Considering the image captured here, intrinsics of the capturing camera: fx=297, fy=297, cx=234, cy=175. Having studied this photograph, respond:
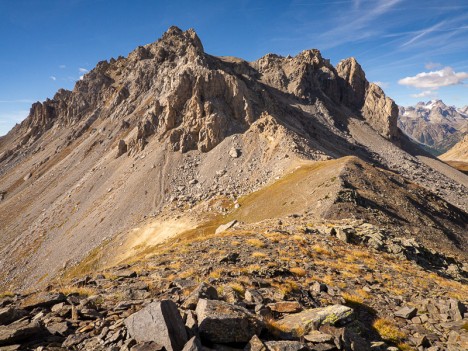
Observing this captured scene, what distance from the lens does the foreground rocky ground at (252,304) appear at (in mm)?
9836

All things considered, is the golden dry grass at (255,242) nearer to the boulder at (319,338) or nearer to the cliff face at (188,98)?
the boulder at (319,338)

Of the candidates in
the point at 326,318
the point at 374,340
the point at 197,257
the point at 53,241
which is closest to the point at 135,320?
the point at 326,318

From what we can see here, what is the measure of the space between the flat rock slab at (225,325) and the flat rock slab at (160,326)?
745mm

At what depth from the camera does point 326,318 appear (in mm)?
11844

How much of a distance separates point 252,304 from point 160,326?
5.20 meters

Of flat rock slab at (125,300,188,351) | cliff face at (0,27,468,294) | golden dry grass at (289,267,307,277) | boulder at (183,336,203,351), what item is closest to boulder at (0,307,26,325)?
flat rock slab at (125,300,188,351)

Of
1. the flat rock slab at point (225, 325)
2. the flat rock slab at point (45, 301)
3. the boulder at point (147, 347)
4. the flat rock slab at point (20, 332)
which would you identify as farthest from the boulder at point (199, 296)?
the flat rock slab at point (45, 301)

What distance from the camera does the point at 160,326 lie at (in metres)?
9.38

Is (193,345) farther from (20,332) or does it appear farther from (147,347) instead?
(20,332)

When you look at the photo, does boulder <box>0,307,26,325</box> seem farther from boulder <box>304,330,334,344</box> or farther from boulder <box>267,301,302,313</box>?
boulder <box>304,330,334,344</box>

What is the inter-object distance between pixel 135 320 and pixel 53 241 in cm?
9220

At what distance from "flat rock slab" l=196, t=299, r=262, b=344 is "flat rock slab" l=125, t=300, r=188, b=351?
2.45ft

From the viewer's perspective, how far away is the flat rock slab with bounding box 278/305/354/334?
11.2 m

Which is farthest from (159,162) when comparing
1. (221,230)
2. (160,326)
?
(160,326)
